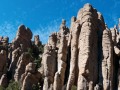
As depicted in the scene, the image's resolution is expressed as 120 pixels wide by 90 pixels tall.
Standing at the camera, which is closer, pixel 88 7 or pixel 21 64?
pixel 88 7

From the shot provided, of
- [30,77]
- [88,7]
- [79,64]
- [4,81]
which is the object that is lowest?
[30,77]

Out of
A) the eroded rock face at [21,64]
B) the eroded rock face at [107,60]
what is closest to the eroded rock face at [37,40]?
the eroded rock face at [21,64]

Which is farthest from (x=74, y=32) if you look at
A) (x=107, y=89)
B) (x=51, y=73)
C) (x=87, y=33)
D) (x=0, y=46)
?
(x=0, y=46)

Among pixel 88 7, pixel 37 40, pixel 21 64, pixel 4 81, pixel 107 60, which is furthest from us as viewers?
pixel 37 40

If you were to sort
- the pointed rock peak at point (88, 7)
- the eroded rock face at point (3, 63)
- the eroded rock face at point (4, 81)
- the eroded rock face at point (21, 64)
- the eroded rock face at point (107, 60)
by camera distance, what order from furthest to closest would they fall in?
the eroded rock face at point (3, 63), the eroded rock face at point (21, 64), the eroded rock face at point (4, 81), the pointed rock peak at point (88, 7), the eroded rock face at point (107, 60)

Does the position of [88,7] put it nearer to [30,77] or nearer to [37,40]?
[30,77]

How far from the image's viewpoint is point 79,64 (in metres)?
39.4

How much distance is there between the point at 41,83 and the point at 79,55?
583cm

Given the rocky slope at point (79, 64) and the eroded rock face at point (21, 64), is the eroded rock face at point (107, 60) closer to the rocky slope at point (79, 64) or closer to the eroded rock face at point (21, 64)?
the rocky slope at point (79, 64)

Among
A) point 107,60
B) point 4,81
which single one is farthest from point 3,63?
point 107,60

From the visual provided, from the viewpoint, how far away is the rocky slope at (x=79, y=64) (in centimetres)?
3819

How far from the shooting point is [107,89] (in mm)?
36781

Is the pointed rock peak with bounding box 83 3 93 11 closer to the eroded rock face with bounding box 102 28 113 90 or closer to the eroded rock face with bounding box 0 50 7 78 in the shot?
the eroded rock face with bounding box 102 28 113 90

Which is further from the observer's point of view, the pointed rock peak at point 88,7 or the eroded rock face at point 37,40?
the eroded rock face at point 37,40
